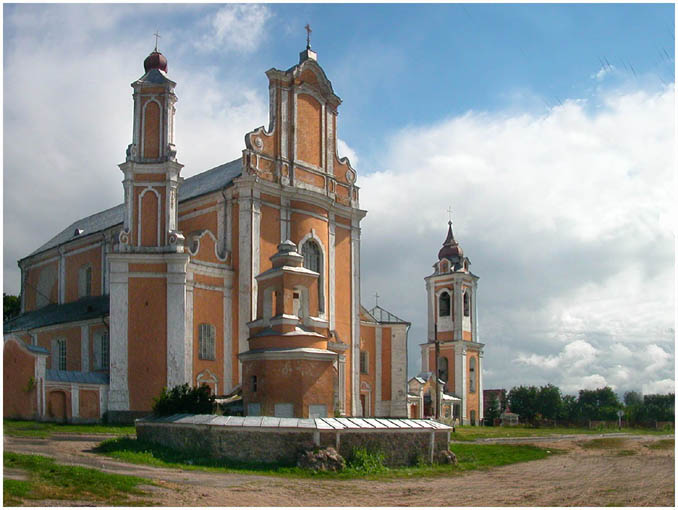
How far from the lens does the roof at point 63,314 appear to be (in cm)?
4006

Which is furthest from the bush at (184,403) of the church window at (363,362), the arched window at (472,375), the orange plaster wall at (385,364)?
the arched window at (472,375)

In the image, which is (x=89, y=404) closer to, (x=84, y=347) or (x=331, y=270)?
(x=84, y=347)

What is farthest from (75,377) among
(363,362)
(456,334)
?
(456,334)

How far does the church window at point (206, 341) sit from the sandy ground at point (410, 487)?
956cm

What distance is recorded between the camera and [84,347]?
126 feet

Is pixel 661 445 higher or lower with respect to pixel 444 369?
lower

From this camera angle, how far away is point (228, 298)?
35.1 metres

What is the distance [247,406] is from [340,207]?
16.9 meters

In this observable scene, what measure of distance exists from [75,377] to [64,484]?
649 inches

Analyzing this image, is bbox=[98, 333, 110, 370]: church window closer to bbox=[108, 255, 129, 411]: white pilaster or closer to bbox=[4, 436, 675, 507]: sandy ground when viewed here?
bbox=[108, 255, 129, 411]: white pilaster

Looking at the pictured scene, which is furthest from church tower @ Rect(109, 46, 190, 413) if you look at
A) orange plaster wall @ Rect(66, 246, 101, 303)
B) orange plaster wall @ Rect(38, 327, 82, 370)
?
orange plaster wall @ Rect(66, 246, 101, 303)

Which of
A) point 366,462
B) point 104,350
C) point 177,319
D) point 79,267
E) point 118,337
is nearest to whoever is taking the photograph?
point 366,462

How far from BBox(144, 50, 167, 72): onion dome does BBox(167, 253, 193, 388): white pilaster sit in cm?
921

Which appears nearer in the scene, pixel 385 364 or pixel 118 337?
pixel 118 337
